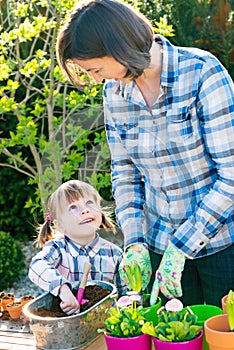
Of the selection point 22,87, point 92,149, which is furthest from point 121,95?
point 22,87

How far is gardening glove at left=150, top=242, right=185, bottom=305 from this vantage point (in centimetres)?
189

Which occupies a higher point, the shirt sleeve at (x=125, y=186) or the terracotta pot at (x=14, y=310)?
the shirt sleeve at (x=125, y=186)

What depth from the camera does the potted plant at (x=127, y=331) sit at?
175 centimetres

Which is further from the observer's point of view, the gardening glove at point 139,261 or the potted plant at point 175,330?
the gardening glove at point 139,261

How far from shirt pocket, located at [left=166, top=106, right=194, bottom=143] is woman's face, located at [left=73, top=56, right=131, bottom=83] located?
151 mm

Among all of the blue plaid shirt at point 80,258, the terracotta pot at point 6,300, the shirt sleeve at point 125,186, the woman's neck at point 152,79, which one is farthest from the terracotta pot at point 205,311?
the terracotta pot at point 6,300

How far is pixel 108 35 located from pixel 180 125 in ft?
1.02

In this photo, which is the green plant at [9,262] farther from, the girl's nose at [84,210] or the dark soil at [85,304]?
the dark soil at [85,304]

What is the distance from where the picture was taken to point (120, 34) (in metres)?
1.85

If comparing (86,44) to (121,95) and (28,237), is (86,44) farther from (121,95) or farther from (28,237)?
(28,237)

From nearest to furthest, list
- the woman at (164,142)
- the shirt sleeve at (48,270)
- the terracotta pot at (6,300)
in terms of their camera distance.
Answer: the woman at (164,142), the shirt sleeve at (48,270), the terracotta pot at (6,300)

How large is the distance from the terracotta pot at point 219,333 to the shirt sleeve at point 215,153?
27 cm

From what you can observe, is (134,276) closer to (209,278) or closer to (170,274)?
(170,274)

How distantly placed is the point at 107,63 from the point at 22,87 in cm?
351
